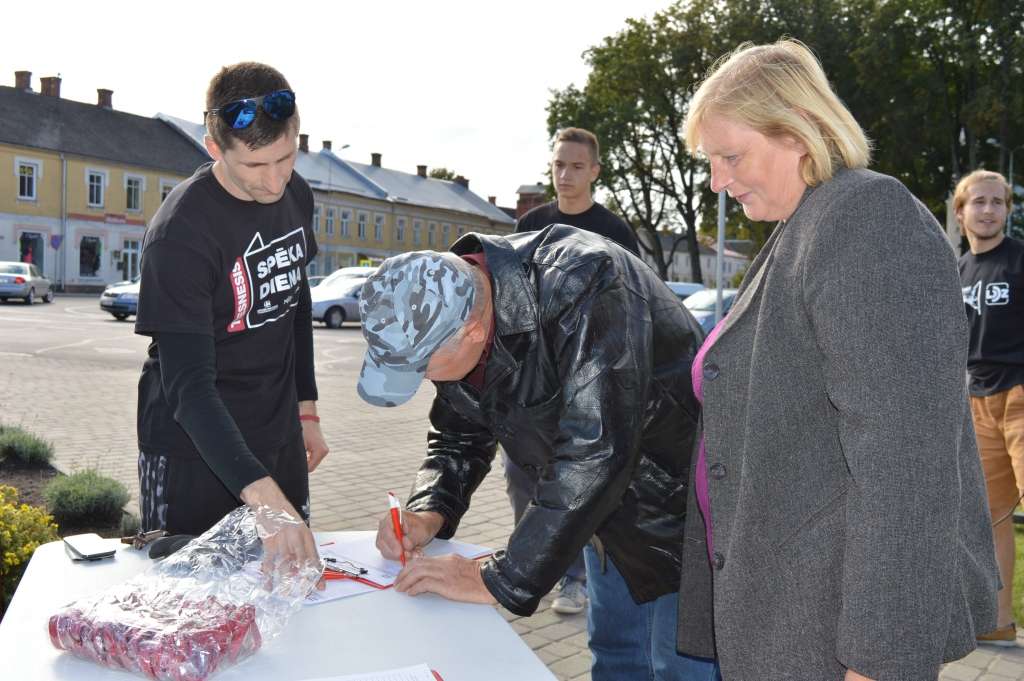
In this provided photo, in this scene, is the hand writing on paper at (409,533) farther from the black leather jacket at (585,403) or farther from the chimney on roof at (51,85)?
the chimney on roof at (51,85)

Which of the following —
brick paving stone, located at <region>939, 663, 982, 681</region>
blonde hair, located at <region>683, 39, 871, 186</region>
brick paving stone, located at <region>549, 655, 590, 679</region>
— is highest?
blonde hair, located at <region>683, 39, 871, 186</region>

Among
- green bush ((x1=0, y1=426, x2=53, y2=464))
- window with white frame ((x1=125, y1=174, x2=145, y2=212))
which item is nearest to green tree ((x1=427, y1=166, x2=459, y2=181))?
window with white frame ((x1=125, y1=174, x2=145, y2=212))

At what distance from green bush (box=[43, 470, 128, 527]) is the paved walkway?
51.6 inches

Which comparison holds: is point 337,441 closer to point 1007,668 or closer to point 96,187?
point 1007,668

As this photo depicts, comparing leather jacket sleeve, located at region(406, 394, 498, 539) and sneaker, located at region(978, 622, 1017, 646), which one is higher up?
leather jacket sleeve, located at region(406, 394, 498, 539)

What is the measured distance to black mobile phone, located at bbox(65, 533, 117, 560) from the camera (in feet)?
7.42

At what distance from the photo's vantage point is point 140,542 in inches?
92.1

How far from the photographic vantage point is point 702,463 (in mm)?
1915

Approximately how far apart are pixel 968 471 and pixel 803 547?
1.06ft

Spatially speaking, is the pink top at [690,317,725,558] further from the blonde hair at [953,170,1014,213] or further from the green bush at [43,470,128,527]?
the green bush at [43,470,128,527]

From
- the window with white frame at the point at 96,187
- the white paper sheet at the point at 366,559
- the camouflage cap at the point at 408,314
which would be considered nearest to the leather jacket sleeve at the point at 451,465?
the white paper sheet at the point at 366,559

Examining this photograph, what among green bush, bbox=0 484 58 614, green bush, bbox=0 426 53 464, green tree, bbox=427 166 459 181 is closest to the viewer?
green bush, bbox=0 484 58 614

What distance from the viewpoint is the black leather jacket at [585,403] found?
72.6 inches

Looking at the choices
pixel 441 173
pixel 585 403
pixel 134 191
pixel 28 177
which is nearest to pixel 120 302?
pixel 28 177
